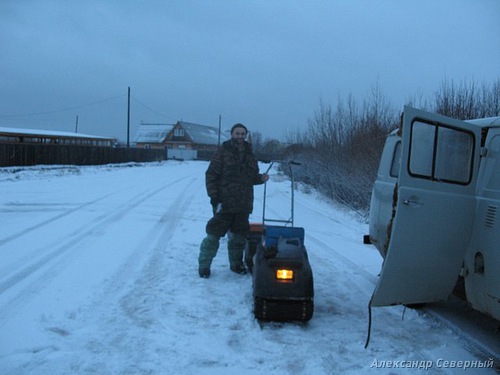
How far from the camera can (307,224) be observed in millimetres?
10445

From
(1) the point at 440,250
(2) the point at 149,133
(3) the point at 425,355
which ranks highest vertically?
(2) the point at 149,133

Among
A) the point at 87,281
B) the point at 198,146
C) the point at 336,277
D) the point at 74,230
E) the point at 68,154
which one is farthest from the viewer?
the point at 198,146

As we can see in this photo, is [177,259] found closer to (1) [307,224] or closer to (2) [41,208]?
(1) [307,224]

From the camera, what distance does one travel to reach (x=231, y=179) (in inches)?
211

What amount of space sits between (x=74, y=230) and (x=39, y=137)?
162 ft

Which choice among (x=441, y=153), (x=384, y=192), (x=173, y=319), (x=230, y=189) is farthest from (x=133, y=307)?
(x=441, y=153)

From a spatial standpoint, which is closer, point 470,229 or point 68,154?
point 470,229

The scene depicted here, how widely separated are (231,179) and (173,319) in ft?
6.36

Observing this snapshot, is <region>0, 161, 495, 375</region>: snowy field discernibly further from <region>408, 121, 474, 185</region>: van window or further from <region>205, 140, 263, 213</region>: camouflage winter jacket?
<region>408, 121, 474, 185</region>: van window

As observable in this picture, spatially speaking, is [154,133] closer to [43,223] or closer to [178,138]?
[178,138]

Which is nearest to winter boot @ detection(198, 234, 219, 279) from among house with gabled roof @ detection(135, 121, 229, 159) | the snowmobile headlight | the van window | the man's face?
the man's face

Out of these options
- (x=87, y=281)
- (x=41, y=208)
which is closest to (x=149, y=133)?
(x=41, y=208)

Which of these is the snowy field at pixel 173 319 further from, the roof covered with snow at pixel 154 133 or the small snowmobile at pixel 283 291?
the roof covered with snow at pixel 154 133

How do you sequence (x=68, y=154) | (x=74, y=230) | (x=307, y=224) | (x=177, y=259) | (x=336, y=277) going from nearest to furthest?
(x=336, y=277) < (x=177, y=259) < (x=74, y=230) < (x=307, y=224) < (x=68, y=154)
